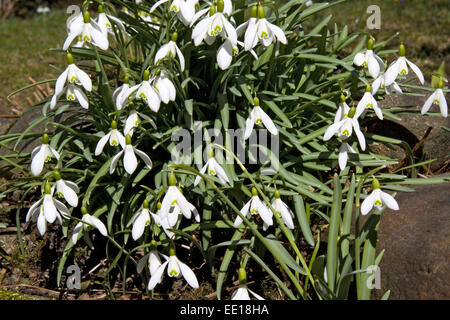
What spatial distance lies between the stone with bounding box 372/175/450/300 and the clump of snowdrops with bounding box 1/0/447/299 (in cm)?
12

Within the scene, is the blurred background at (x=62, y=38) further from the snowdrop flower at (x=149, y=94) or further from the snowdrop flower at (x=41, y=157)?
the snowdrop flower at (x=149, y=94)

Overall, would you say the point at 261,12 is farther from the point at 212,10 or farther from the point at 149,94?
the point at 149,94

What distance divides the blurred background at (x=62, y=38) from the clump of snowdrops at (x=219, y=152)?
64.7 inches

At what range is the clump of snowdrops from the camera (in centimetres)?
216

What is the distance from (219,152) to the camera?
2555 mm

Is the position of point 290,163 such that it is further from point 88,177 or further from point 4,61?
point 4,61

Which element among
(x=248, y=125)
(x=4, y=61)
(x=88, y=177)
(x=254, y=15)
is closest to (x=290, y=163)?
(x=248, y=125)

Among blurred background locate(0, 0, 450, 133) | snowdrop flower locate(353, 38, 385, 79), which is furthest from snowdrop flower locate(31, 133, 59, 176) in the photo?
blurred background locate(0, 0, 450, 133)

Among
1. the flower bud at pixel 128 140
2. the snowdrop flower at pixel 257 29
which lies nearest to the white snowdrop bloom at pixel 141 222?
the flower bud at pixel 128 140

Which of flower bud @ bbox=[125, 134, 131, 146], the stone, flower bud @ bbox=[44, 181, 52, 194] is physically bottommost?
the stone

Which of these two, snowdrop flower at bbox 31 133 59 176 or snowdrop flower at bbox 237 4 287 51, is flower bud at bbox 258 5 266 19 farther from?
snowdrop flower at bbox 31 133 59 176

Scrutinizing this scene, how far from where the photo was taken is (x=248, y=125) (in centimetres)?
226

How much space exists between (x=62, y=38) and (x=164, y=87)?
4431 millimetres
